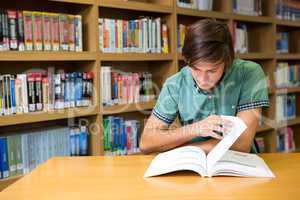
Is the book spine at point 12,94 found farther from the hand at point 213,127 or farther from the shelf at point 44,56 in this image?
the hand at point 213,127

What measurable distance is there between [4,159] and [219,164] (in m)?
1.33

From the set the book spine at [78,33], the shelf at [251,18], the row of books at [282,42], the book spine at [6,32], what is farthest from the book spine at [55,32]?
the row of books at [282,42]

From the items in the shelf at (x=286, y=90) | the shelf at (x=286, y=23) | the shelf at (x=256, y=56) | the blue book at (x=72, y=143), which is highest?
the shelf at (x=286, y=23)

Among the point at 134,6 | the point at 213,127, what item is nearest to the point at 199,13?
the point at 134,6

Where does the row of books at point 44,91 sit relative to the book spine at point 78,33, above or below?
below

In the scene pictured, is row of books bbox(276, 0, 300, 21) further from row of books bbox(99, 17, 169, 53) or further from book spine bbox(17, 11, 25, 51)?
book spine bbox(17, 11, 25, 51)

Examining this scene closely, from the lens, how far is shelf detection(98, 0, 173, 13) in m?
2.43

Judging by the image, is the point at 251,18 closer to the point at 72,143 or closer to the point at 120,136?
the point at 120,136

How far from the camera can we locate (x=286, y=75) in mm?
3840

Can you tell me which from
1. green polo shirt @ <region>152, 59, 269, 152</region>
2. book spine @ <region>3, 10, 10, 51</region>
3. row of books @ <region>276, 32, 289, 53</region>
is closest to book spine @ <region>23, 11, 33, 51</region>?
book spine @ <region>3, 10, 10, 51</region>

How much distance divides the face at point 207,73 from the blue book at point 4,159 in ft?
3.75

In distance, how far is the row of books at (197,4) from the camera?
9.41 feet

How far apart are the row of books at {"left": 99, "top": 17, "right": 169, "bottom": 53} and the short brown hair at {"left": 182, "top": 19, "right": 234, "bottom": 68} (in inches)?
41.9

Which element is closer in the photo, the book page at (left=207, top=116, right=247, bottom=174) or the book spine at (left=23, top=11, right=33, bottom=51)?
the book page at (left=207, top=116, right=247, bottom=174)
